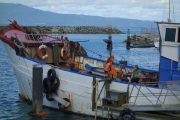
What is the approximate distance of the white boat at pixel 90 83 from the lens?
16.1 meters

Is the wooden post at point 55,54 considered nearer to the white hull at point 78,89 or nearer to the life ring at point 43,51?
the life ring at point 43,51

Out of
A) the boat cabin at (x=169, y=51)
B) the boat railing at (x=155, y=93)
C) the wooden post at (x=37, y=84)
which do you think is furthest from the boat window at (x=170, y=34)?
the wooden post at (x=37, y=84)

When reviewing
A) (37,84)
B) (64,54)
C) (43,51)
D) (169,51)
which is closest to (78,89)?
(37,84)

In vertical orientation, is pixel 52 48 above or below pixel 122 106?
above

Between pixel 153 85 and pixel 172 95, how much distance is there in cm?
94

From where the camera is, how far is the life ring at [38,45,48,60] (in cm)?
2050

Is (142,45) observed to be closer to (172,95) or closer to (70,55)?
(70,55)

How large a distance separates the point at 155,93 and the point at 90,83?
A: 2798mm

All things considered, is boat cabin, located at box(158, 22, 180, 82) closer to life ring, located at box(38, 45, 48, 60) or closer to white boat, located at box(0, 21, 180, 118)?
white boat, located at box(0, 21, 180, 118)

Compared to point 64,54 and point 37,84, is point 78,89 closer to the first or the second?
point 37,84

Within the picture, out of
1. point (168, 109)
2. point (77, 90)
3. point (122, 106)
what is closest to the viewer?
point (168, 109)

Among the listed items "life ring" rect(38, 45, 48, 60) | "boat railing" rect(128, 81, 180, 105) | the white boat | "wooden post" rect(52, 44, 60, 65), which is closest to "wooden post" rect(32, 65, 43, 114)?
the white boat

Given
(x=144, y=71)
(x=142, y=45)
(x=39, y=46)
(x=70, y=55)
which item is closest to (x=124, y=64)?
(x=144, y=71)

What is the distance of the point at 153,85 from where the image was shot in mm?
16594
